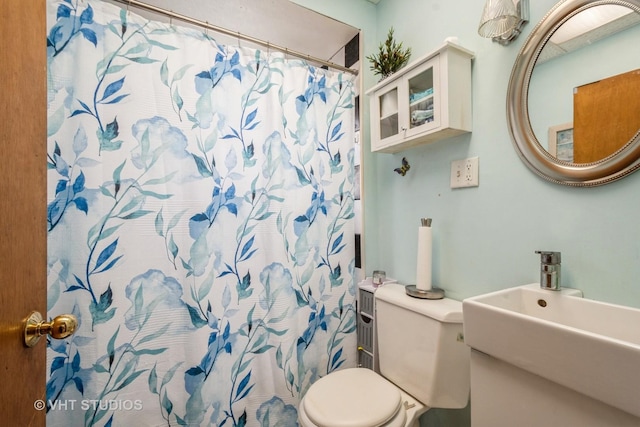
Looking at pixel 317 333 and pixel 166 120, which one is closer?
pixel 166 120

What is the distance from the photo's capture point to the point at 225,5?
1330mm

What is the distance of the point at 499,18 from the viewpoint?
939 millimetres

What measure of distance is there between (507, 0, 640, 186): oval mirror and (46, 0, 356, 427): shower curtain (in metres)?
0.80

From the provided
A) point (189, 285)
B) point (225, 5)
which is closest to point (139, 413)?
point (189, 285)

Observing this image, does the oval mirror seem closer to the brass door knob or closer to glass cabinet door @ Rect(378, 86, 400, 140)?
glass cabinet door @ Rect(378, 86, 400, 140)

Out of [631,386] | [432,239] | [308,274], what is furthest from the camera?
[308,274]

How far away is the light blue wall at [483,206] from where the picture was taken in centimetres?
81

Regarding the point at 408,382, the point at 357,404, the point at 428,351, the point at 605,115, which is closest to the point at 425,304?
the point at 428,351

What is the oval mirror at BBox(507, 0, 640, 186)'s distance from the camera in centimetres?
78

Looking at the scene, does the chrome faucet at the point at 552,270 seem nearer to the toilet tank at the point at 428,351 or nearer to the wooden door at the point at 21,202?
the toilet tank at the point at 428,351

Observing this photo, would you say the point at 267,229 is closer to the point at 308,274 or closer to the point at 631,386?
the point at 308,274

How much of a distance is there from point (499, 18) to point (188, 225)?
1309mm

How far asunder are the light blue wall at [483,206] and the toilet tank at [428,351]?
0.21 metres

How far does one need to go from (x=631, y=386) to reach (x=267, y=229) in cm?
114
